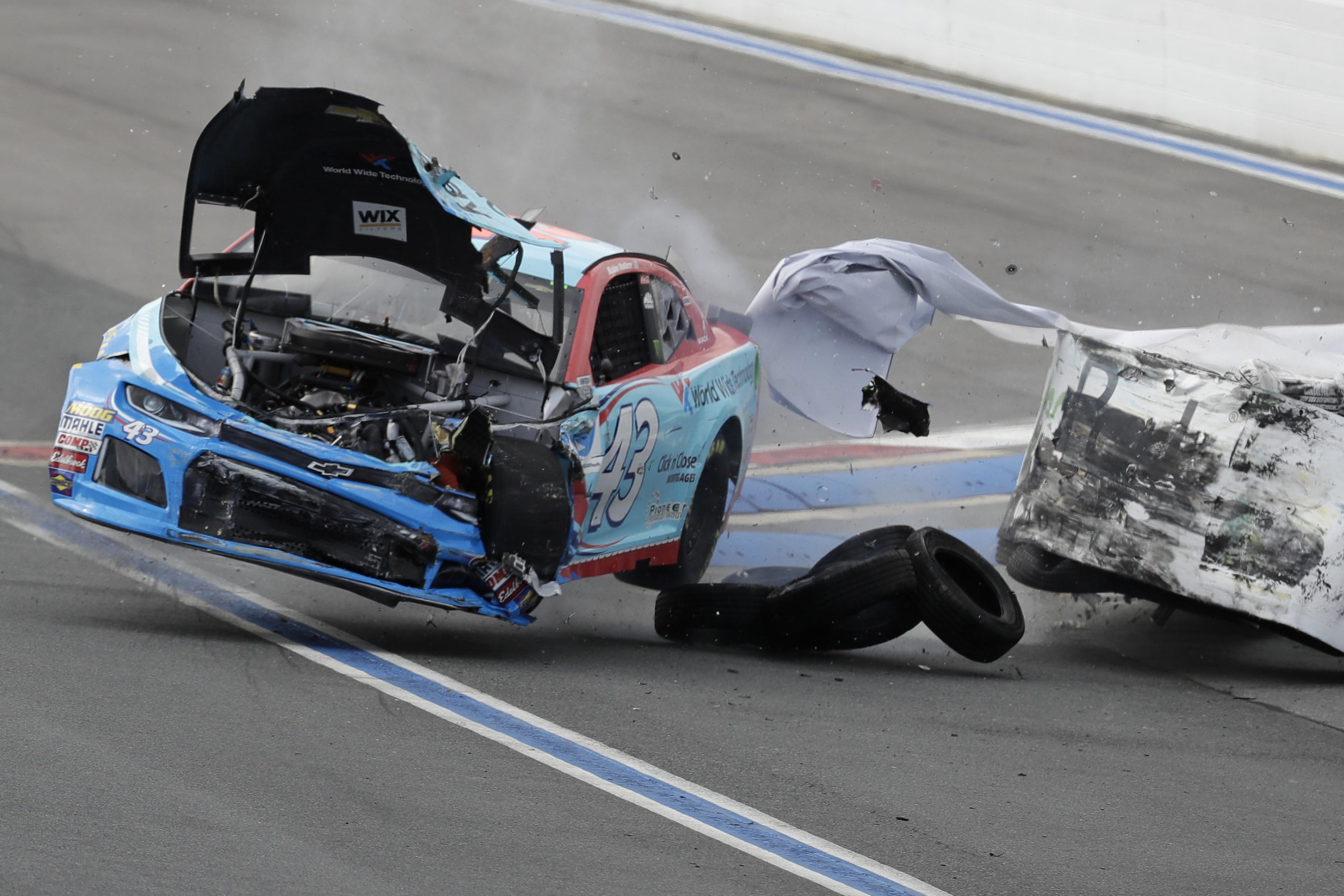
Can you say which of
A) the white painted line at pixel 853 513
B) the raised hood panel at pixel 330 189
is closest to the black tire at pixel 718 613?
the raised hood panel at pixel 330 189

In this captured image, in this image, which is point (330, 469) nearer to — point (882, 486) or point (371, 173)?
point (371, 173)

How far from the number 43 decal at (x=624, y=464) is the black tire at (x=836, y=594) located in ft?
2.75

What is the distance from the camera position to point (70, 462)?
6.43 m

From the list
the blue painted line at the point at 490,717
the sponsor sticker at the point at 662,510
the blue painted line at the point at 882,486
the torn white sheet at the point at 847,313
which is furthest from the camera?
the blue painted line at the point at 882,486

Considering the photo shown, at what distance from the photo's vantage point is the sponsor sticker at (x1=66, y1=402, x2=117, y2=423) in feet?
20.9

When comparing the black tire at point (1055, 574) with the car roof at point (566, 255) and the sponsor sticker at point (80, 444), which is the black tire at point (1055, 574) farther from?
the sponsor sticker at point (80, 444)

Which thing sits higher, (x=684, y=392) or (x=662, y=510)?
(x=684, y=392)

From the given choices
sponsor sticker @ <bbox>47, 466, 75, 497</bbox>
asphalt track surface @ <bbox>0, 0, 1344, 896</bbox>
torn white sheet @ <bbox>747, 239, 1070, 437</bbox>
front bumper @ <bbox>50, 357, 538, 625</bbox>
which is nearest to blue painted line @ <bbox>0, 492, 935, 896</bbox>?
asphalt track surface @ <bbox>0, 0, 1344, 896</bbox>

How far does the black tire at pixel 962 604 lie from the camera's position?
7129 mm

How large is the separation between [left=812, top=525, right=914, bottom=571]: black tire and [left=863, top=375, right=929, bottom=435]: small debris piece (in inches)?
40.3

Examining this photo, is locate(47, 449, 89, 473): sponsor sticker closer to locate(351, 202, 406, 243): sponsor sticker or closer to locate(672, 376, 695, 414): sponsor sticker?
locate(351, 202, 406, 243): sponsor sticker

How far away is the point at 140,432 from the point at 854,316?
14.4ft

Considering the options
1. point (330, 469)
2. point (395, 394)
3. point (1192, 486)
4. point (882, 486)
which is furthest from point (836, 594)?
point (882, 486)

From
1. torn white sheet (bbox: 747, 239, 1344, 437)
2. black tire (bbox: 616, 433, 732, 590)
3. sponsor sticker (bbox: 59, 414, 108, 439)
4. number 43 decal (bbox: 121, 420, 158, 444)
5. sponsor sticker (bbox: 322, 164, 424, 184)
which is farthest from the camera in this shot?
torn white sheet (bbox: 747, 239, 1344, 437)
